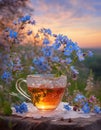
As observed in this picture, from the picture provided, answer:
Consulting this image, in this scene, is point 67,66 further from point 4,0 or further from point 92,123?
point 4,0

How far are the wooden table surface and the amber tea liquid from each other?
17 centimetres

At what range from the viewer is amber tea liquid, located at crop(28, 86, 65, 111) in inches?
122

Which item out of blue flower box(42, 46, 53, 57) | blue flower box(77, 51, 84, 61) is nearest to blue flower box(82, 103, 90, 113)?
blue flower box(77, 51, 84, 61)

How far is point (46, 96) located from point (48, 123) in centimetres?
24

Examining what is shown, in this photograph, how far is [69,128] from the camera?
291 centimetres

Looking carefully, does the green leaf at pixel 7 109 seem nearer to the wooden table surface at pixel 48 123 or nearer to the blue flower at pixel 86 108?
the wooden table surface at pixel 48 123

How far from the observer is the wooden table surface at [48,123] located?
2912 millimetres

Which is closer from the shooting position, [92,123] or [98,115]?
[92,123]

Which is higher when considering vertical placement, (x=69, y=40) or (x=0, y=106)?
(x=69, y=40)

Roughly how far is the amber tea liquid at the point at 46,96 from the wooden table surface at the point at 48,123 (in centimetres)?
17

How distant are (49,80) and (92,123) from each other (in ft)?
1.46

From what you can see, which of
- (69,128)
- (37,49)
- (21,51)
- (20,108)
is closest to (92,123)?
(69,128)

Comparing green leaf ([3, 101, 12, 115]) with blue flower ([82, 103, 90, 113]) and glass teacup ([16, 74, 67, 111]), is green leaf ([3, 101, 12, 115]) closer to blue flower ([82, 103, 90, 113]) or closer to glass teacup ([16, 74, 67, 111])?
glass teacup ([16, 74, 67, 111])

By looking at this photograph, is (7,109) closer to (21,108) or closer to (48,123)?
(21,108)
